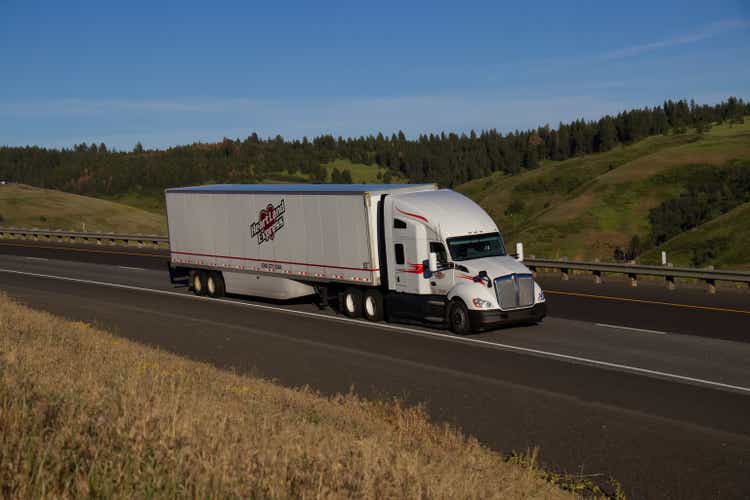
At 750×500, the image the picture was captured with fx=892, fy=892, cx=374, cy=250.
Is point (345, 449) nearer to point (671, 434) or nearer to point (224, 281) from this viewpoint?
point (671, 434)

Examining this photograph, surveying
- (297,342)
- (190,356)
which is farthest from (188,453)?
(297,342)

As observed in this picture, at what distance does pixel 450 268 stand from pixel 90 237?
4280 cm

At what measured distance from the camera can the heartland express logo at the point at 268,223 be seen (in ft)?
92.4

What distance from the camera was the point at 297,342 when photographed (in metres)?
21.9

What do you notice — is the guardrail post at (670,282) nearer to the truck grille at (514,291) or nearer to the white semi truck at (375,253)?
the white semi truck at (375,253)

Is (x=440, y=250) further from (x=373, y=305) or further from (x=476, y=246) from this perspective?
(x=373, y=305)

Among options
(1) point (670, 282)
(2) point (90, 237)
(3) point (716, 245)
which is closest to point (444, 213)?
(1) point (670, 282)

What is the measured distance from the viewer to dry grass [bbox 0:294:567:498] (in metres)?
5.99

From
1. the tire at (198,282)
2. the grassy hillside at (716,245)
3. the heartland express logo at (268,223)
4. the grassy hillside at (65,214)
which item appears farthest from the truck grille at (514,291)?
the grassy hillside at (65,214)

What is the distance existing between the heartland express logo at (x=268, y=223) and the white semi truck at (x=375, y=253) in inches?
1.3

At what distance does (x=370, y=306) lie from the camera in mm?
25484

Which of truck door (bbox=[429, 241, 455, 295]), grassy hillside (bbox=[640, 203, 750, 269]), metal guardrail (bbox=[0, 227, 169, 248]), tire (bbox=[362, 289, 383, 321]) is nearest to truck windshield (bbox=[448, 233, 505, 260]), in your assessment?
truck door (bbox=[429, 241, 455, 295])

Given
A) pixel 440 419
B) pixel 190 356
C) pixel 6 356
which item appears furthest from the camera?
pixel 190 356

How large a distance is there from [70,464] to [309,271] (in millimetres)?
20997
